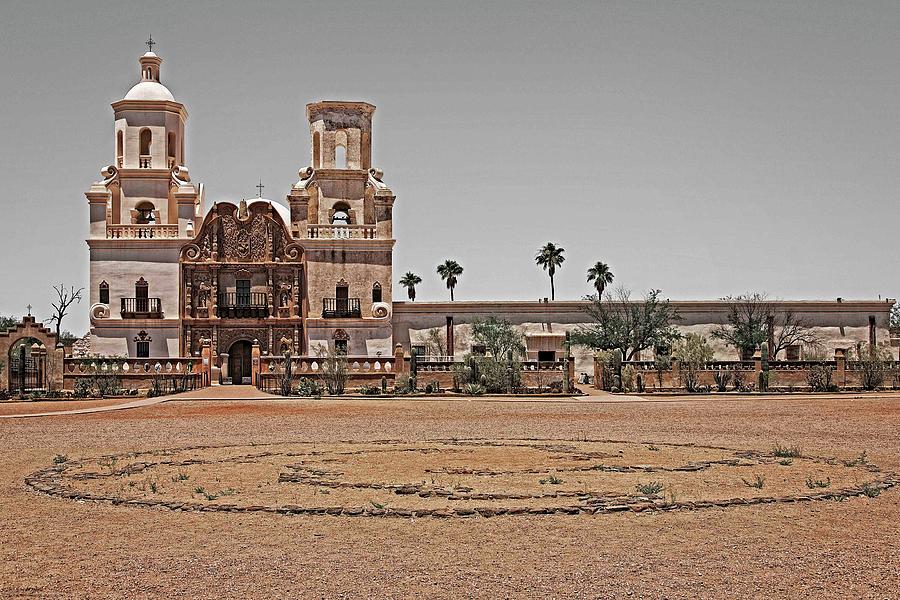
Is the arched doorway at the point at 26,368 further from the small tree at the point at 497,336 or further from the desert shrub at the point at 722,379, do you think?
the desert shrub at the point at 722,379

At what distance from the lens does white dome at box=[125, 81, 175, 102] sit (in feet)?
198

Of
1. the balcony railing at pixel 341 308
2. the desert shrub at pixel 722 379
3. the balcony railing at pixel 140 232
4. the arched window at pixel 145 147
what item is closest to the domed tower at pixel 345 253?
the balcony railing at pixel 341 308

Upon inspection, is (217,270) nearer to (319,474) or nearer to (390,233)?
(390,233)

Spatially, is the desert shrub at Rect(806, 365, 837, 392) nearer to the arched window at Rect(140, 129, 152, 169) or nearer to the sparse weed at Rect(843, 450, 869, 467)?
the sparse weed at Rect(843, 450, 869, 467)

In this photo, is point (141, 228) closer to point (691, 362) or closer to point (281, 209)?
point (281, 209)

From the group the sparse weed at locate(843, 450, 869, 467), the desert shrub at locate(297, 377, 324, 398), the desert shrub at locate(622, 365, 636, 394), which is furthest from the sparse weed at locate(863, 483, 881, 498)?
the desert shrub at locate(622, 365, 636, 394)

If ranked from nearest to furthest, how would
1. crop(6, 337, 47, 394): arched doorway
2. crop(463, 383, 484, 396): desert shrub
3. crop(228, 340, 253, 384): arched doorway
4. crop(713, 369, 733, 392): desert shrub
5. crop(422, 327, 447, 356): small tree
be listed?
1. crop(463, 383, 484, 396): desert shrub
2. crop(6, 337, 47, 394): arched doorway
3. crop(713, 369, 733, 392): desert shrub
4. crop(228, 340, 253, 384): arched doorway
5. crop(422, 327, 447, 356): small tree

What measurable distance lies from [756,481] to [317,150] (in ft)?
158

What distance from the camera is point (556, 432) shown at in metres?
25.2

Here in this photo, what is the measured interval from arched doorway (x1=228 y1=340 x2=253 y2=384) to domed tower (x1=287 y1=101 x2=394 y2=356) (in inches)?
144

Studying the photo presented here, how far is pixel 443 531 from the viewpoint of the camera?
12.1 m

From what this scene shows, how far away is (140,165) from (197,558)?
52776 mm

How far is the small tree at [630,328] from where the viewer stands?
2343 inches

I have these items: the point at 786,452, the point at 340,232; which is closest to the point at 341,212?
the point at 340,232
